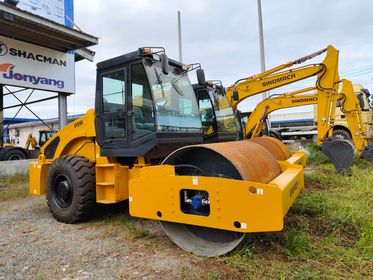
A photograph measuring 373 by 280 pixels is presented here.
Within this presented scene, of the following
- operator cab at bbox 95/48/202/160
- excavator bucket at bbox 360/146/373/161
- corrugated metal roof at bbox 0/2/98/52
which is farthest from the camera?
corrugated metal roof at bbox 0/2/98/52

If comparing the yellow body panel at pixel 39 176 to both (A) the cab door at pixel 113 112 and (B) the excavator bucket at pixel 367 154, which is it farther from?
(B) the excavator bucket at pixel 367 154

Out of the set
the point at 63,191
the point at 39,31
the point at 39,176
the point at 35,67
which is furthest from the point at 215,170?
the point at 35,67

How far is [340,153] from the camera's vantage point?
7.72 m

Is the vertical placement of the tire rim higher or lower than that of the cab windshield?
lower

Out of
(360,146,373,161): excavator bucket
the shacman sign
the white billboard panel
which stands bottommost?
(360,146,373,161): excavator bucket

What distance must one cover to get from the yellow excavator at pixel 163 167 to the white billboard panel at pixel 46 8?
6.11 m

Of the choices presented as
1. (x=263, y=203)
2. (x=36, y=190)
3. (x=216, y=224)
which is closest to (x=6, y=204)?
(x=36, y=190)

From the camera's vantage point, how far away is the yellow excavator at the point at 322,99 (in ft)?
25.9

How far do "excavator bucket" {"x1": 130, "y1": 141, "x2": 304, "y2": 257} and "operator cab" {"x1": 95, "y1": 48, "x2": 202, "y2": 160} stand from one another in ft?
2.31

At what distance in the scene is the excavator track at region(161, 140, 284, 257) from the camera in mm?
3249

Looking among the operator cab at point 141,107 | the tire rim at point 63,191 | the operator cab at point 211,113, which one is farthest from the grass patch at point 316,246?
the tire rim at point 63,191

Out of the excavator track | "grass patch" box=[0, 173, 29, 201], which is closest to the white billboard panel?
"grass patch" box=[0, 173, 29, 201]

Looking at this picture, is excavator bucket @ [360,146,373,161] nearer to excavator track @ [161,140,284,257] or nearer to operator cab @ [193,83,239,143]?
operator cab @ [193,83,239,143]

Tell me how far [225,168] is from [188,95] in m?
1.70
